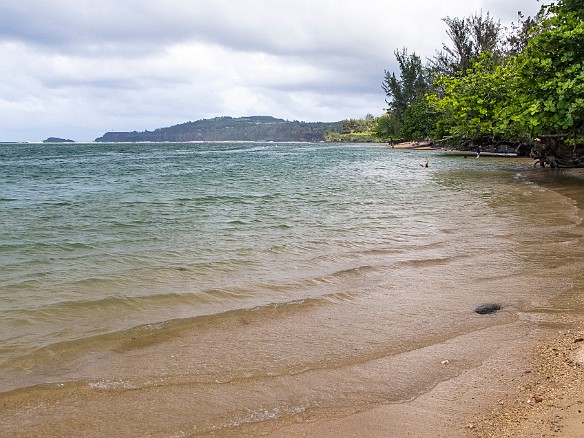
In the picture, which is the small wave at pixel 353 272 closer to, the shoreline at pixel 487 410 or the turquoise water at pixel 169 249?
the turquoise water at pixel 169 249

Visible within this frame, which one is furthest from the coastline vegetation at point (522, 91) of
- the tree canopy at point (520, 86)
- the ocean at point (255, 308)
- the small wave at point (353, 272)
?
the small wave at point (353, 272)

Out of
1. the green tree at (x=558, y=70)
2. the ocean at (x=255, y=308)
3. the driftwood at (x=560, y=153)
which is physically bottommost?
the ocean at (x=255, y=308)

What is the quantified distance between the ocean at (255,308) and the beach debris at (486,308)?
0.14 metres

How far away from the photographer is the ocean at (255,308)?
4129mm

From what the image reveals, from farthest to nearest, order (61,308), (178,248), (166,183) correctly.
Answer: (166,183), (178,248), (61,308)

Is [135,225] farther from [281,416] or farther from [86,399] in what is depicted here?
[281,416]

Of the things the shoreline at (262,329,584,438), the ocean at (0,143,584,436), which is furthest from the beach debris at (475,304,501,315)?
the shoreline at (262,329,584,438)

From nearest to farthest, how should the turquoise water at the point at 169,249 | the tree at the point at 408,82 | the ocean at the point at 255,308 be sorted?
the ocean at the point at 255,308
the turquoise water at the point at 169,249
the tree at the point at 408,82

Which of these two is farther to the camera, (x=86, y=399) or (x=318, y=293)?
(x=318, y=293)

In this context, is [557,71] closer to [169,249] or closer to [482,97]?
[169,249]

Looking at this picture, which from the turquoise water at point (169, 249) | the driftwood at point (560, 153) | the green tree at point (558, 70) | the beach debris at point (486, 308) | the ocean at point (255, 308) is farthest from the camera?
the driftwood at point (560, 153)

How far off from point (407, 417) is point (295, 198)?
15253mm

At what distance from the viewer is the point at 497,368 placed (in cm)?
443

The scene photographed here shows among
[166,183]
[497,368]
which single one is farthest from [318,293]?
[166,183]
